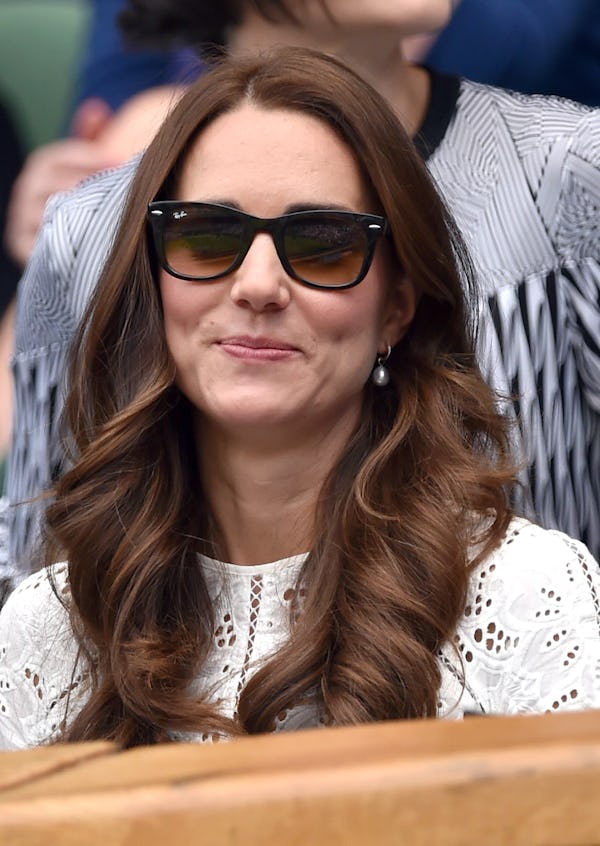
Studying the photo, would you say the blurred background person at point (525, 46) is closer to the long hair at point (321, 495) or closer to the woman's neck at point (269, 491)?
the long hair at point (321, 495)

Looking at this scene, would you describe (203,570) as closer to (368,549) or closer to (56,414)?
(368,549)

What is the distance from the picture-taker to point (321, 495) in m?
1.60

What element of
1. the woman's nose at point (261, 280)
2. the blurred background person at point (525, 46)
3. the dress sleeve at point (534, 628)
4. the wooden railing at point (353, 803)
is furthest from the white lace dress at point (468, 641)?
the blurred background person at point (525, 46)

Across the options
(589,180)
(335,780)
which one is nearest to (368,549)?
(589,180)

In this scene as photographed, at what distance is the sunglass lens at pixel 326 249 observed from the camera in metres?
1.48

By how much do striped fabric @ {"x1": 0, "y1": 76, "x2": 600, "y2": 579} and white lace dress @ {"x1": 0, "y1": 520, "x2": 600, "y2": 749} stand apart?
317 millimetres

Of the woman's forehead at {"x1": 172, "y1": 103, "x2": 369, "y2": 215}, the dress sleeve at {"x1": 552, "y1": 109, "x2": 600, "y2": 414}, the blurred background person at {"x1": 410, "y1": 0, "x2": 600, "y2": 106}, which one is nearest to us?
the woman's forehead at {"x1": 172, "y1": 103, "x2": 369, "y2": 215}

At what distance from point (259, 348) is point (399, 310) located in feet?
0.81

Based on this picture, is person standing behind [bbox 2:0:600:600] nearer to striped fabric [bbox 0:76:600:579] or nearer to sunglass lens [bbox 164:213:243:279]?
striped fabric [bbox 0:76:600:579]

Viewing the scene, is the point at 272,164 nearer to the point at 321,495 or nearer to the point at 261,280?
the point at 261,280

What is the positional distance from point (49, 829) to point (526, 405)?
4.75ft

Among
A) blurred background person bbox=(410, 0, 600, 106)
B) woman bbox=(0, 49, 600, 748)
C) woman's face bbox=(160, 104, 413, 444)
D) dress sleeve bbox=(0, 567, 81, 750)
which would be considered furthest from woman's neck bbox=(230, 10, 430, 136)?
dress sleeve bbox=(0, 567, 81, 750)

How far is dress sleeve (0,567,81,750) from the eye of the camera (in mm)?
1658

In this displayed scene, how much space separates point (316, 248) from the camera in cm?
148
